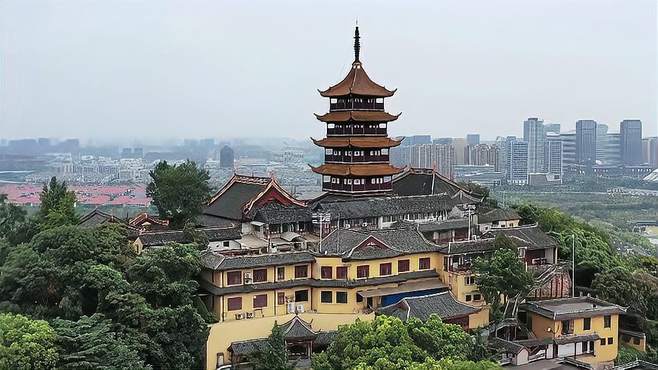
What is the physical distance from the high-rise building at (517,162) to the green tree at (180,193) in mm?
34438

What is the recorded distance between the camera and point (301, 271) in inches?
742

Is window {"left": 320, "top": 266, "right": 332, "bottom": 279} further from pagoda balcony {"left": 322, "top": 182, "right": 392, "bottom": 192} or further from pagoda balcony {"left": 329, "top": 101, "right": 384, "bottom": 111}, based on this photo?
pagoda balcony {"left": 329, "top": 101, "right": 384, "bottom": 111}

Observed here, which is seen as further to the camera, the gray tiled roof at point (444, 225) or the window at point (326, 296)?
the gray tiled roof at point (444, 225)

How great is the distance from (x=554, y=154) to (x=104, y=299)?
42.5 metres

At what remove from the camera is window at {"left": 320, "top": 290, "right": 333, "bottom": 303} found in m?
18.7

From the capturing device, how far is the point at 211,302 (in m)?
18.0

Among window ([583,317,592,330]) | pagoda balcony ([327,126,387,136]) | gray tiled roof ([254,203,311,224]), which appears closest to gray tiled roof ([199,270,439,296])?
gray tiled roof ([254,203,311,224])

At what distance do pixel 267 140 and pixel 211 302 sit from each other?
Result: 48309 mm

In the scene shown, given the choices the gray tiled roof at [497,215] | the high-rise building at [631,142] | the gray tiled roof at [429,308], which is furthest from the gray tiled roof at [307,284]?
the high-rise building at [631,142]

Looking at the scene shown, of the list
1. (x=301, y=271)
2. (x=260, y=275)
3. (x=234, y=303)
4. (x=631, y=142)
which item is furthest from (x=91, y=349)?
(x=631, y=142)

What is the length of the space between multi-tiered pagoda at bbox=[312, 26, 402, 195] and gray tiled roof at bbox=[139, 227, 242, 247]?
577 cm

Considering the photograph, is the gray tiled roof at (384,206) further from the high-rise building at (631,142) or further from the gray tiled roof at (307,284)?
the high-rise building at (631,142)

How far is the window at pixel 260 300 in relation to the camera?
713 inches

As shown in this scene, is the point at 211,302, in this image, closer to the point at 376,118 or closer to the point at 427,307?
the point at 427,307
